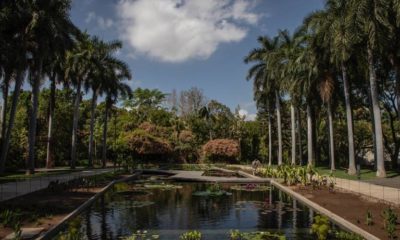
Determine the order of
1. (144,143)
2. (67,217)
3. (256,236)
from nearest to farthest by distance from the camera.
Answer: (256,236)
(67,217)
(144,143)

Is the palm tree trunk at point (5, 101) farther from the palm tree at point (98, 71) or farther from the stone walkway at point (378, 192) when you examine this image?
the stone walkway at point (378, 192)

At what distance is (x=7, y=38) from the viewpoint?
120 ft

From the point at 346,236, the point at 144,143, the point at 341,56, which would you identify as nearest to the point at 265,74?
the point at 144,143

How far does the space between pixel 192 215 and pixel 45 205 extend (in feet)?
20.3

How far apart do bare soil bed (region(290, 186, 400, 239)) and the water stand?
107cm

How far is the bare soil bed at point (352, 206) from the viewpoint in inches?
588

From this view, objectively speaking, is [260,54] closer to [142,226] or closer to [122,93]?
[122,93]

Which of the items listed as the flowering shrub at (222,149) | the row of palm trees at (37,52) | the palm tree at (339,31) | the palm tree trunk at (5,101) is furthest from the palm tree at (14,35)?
the flowering shrub at (222,149)

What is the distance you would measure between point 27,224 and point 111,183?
16912 millimetres

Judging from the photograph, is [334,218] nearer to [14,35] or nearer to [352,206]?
[352,206]

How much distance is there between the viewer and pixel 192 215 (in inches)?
766

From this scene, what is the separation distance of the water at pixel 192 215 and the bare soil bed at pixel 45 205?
34.0 inches

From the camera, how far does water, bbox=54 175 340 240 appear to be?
15.6 m

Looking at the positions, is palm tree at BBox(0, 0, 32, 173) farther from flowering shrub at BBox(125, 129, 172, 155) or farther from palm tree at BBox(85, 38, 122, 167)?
flowering shrub at BBox(125, 129, 172, 155)
